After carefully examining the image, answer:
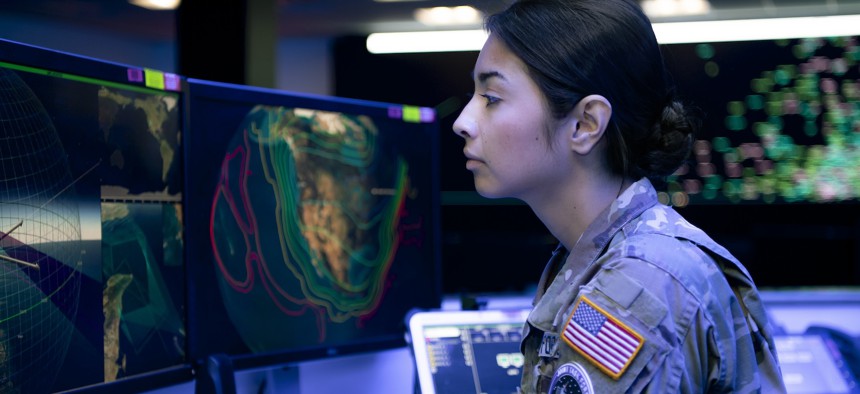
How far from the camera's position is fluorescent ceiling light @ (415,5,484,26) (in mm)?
4203

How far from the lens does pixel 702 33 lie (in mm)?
3727

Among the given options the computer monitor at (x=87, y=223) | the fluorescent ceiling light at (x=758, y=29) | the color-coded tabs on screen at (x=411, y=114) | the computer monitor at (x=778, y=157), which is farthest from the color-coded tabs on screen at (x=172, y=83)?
the fluorescent ceiling light at (x=758, y=29)

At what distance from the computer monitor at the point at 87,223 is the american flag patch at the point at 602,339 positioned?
0.70 m

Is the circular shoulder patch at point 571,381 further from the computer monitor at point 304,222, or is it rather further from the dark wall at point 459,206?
the dark wall at point 459,206

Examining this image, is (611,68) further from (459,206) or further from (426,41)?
(426,41)

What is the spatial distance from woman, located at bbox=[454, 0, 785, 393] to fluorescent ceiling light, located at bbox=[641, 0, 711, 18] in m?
3.05

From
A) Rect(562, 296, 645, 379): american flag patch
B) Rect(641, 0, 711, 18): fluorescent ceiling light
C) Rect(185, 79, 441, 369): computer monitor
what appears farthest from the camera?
Rect(641, 0, 711, 18): fluorescent ceiling light

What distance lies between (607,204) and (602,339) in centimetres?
26

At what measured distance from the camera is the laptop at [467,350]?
4.89 feet

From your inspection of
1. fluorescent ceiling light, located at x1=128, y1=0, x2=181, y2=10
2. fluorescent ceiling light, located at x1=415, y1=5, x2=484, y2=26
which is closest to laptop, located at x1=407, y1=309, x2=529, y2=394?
fluorescent ceiling light, located at x1=415, y1=5, x2=484, y2=26

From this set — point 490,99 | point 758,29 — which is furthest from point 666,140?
point 758,29

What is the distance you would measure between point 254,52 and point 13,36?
1018mm

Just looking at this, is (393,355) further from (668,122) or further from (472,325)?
(668,122)

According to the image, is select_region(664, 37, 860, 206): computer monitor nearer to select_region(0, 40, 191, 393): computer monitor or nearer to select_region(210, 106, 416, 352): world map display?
select_region(210, 106, 416, 352): world map display
